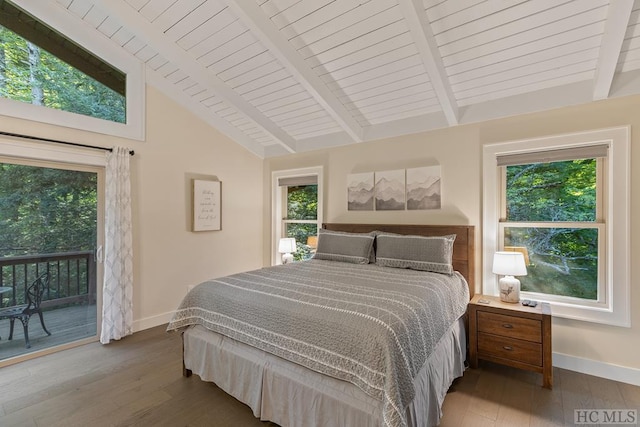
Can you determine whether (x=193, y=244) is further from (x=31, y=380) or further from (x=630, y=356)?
(x=630, y=356)

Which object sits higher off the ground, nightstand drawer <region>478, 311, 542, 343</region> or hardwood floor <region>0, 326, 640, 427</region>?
nightstand drawer <region>478, 311, 542, 343</region>

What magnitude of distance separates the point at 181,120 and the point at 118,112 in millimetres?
696

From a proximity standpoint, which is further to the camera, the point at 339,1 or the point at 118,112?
the point at 118,112

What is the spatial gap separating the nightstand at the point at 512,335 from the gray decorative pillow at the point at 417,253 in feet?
1.43

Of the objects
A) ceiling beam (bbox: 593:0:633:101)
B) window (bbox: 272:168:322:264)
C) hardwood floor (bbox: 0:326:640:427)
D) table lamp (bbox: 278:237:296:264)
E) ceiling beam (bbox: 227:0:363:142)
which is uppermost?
ceiling beam (bbox: 227:0:363:142)

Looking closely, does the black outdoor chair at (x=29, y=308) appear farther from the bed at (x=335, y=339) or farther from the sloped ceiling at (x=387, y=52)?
the sloped ceiling at (x=387, y=52)

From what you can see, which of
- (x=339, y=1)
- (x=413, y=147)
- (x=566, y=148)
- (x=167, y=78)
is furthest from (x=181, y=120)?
(x=566, y=148)

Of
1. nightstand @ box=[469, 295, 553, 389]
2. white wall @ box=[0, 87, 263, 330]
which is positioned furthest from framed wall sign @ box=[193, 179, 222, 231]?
nightstand @ box=[469, 295, 553, 389]

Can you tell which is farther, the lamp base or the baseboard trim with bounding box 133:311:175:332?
the baseboard trim with bounding box 133:311:175:332

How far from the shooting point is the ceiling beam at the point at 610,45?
172 centimetres

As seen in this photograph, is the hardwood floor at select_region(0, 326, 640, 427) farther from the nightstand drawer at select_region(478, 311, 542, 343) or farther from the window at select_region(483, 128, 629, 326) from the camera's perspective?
the window at select_region(483, 128, 629, 326)

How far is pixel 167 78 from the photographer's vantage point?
3.58 m

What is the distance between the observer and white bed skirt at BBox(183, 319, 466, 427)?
149cm

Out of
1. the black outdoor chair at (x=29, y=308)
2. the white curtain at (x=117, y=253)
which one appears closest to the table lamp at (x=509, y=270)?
the white curtain at (x=117, y=253)
